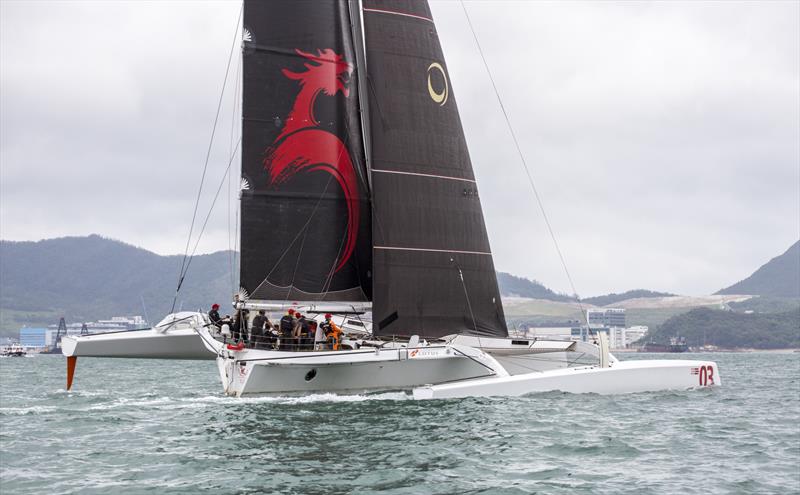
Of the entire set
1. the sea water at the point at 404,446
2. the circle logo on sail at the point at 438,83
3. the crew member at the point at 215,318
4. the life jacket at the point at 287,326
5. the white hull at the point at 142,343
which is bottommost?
the sea water at the point at 404,446

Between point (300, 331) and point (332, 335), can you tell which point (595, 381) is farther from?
point (300, 331)

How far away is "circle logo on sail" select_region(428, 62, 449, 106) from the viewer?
22359 millimetres

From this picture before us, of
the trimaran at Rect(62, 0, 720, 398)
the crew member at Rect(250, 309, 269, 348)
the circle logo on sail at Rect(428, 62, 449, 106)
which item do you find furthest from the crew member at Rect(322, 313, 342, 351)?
the circle logo on sail at Rect(428, 62, 449, 106)

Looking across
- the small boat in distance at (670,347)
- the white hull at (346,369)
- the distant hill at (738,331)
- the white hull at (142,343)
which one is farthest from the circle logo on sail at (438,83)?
the distant hill at (738,331)

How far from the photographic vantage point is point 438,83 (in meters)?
22.5

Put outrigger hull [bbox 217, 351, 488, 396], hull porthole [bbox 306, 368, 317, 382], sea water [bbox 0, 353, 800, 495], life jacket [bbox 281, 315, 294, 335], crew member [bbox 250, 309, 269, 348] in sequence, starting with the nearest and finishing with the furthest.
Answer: sea water [bbox 0, 353, 800, 495]
outrigger hull [bbox 217, 351, 488, 396]
hull porthole [bbox 306, 368, 317, 382]
crew member [bbox 250, 309, 269, 348]
life jacket [bbox 281, 315, 294, 335]

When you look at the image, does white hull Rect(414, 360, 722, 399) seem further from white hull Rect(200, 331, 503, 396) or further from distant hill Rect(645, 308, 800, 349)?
distant hill Rect(645, 308, 800, 349)

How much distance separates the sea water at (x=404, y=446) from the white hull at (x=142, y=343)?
49.8 inches

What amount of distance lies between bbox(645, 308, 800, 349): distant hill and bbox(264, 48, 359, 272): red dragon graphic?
17688cm

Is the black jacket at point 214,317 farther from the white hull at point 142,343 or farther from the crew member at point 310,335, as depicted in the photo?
the crew member at point 310,335

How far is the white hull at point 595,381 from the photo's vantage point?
18.7 m

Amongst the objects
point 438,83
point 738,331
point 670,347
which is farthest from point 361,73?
point 738,331

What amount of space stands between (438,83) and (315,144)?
341 centimetres

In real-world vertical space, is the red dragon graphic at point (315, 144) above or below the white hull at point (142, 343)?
above
